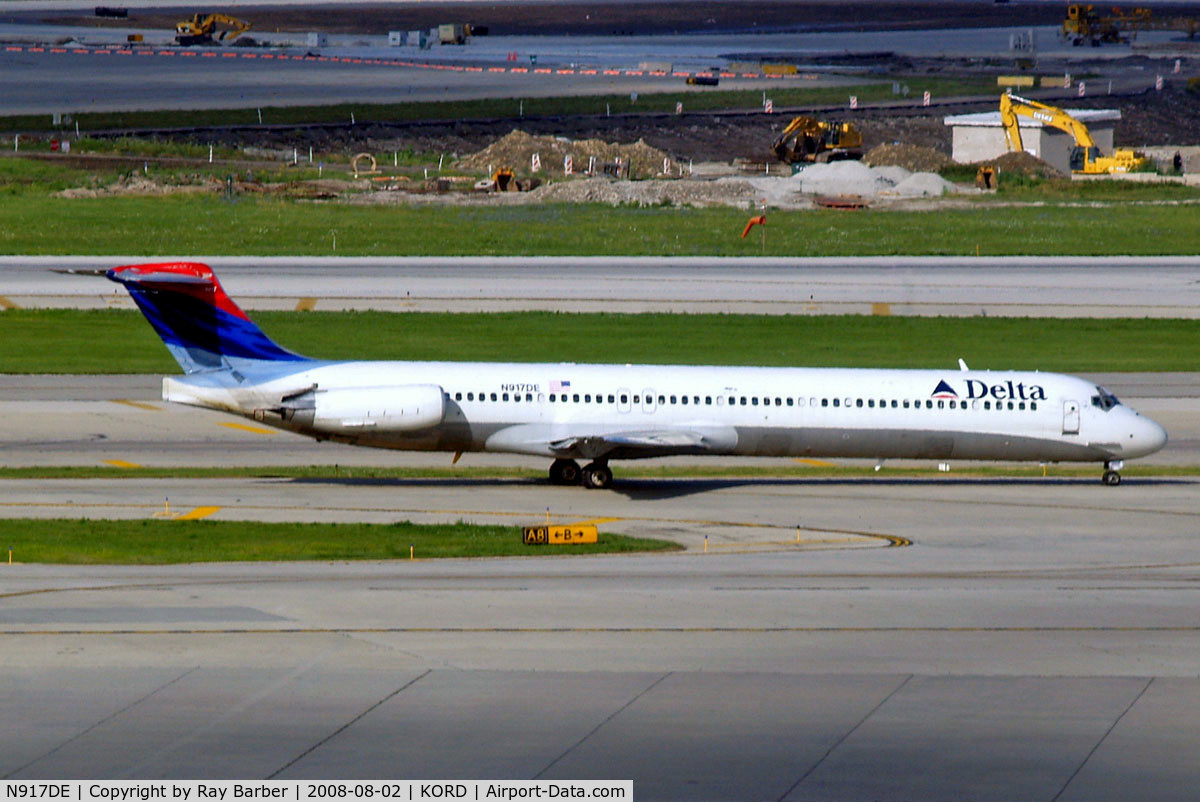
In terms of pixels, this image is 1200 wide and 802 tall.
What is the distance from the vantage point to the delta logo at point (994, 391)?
134 ft

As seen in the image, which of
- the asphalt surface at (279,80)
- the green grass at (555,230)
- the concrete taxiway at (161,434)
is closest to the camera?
the concrete taxiway at (161,434)

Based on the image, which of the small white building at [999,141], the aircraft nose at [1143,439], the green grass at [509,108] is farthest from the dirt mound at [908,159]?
the aircraft nose at [1143,439]

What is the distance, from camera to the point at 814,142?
405ft

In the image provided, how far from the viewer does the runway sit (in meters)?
66.9

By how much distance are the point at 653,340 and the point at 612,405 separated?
1954 centimetres

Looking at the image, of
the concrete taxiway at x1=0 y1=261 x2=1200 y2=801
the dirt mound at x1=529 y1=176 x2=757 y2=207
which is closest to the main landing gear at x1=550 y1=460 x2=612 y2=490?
the concrete taxiway at x1=0 y1=261 x2=1200 y2=801

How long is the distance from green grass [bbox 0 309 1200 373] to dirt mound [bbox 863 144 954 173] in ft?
174

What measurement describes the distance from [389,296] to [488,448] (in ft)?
95.0

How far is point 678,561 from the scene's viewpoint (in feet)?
103

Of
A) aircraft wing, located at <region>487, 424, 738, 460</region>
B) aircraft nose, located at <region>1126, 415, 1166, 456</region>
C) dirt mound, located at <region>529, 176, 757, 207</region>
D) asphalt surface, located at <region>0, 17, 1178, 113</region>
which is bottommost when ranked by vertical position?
aircraft nose, located at <region>1126, 415, 1166, 456</region>

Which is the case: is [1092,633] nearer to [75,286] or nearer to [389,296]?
[389,296]

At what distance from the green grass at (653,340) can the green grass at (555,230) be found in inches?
694

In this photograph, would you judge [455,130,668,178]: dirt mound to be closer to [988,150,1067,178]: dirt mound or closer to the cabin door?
[988,150,1067,178]: dirt mound

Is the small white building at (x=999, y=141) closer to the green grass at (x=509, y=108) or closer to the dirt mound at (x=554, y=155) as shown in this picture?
the dirt mound at (x=554, y=155)
